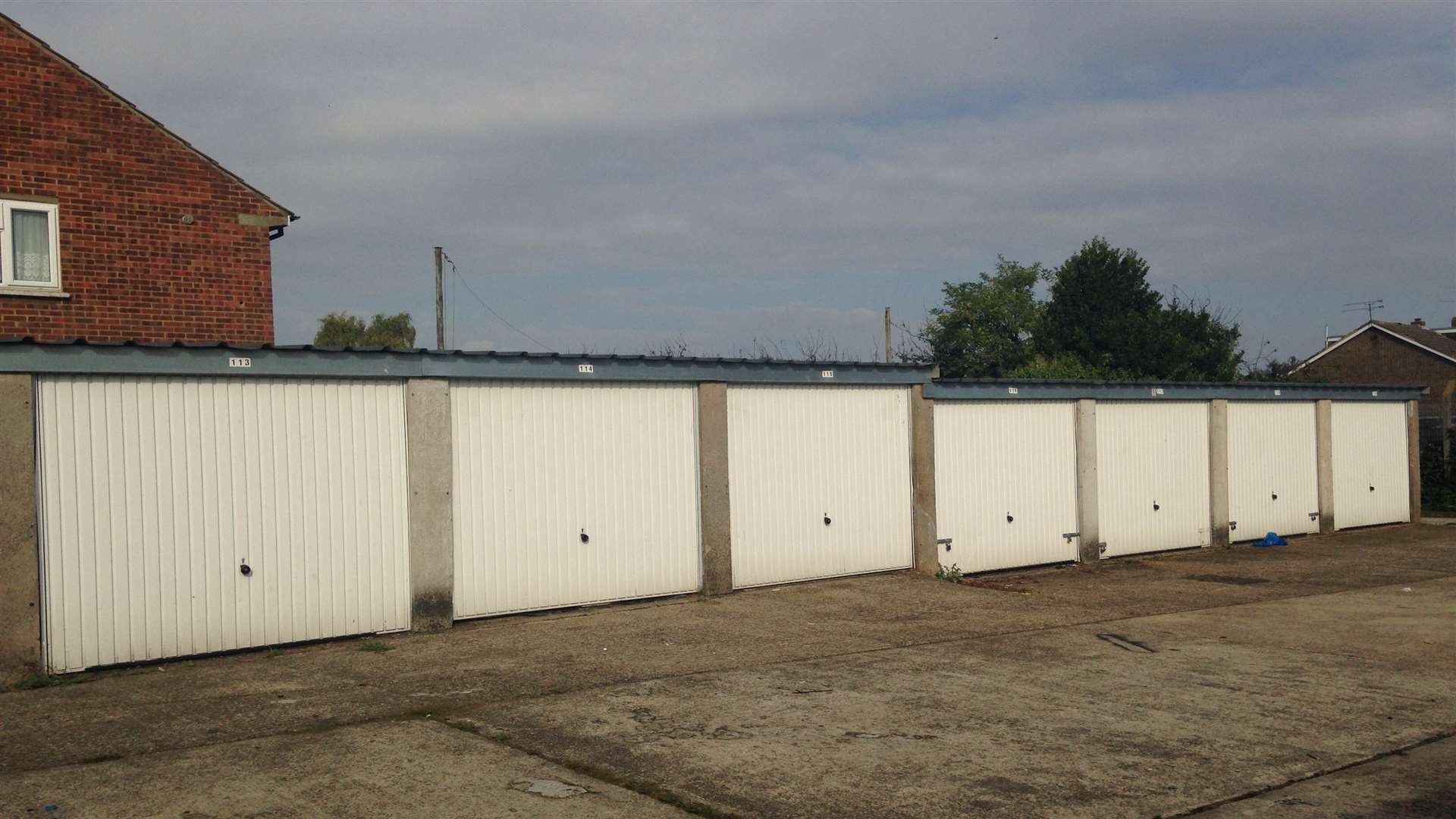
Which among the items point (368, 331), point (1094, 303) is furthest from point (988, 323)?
point (368, 331)

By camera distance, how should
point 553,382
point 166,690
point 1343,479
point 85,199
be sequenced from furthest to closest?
point 1343,479 → point 85,199 → point 553,382 → point 166,690

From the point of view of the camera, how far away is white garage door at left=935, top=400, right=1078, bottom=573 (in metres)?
17.1

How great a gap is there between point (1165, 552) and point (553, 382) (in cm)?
1182

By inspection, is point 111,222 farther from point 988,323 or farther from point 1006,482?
point 988,323

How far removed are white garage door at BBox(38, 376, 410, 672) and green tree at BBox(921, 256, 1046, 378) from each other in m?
48.5

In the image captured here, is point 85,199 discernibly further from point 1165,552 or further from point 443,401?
point 1165,552

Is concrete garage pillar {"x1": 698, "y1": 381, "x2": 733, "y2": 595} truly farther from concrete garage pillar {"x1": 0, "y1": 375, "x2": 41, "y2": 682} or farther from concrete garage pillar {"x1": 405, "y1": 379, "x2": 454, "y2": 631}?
concrete garage pillar {"x1": 0, "y1": 375, "x2": 41, "y2": 682}

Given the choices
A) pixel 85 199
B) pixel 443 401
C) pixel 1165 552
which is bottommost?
pixel 1165 552

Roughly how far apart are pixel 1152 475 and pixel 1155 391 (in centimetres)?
142

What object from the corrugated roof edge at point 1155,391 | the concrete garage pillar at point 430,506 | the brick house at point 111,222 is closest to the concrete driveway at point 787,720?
the concrete garage pillar at point 430,506

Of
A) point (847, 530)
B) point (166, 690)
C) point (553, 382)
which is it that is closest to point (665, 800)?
point (166, 690)

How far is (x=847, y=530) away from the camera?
1603cm

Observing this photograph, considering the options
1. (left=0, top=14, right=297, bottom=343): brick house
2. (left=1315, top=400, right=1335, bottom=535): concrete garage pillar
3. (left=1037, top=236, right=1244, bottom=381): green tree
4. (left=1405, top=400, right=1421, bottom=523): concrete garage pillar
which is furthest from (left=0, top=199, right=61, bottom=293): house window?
(left=1037, top=236, right=1244, bottom=381): green tree

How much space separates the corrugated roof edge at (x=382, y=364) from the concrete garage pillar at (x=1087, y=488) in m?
4.19
